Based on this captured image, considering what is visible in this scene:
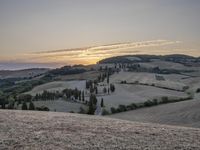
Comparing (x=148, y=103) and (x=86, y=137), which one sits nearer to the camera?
(x=86, y=137)

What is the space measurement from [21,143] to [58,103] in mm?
83996

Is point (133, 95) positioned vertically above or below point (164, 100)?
above

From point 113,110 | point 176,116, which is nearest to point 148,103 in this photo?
point 113,110

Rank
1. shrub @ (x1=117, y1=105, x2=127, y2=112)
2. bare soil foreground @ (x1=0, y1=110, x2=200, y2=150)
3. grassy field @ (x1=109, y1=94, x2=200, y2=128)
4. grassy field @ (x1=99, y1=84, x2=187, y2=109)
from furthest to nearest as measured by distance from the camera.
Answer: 1. grassy field @ (x1=99, y1=84, x2=187, y2=109)
2. shrub @ (x1=117, y1=105, x2=127, y2=112)
3. grassy field @ (x1=109, y1=94, x2=200, y2=128)
4. bare soil foreground @ (x1=0, y1=110, x2=200, y2=150)

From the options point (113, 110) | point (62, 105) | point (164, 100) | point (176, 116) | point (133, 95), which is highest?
point (176, 116)

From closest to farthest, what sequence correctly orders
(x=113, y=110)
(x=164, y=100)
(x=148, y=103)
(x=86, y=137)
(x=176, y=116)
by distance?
1. (x=86, y=137)
2. (x=176, y=116)
3. (x=113, y=110)
4. (x=148, y=103)
5. (x=164, y=100)

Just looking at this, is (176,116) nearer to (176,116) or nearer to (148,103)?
(176,116)

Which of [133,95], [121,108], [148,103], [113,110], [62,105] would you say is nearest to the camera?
[113,110]

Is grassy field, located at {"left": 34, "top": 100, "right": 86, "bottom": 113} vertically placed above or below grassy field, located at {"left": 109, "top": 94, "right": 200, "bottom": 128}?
below

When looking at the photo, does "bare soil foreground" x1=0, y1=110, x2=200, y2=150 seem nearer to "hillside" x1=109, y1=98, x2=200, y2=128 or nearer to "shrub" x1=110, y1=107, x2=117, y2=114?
A: "hillside" x1=109, y1=98, x2=200, y2=128

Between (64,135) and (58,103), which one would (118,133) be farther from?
(58,103)

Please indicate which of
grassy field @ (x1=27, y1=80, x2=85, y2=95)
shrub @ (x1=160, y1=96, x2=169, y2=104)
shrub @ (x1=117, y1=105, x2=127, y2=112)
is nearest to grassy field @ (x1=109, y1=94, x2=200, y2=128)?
shrub @ (x1=117, y1=105, x2=127, y2=112)

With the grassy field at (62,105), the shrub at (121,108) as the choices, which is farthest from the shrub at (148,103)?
the grassy field at (62,105)

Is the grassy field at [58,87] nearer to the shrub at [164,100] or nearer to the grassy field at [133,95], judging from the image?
the grassy field at [133,95]
